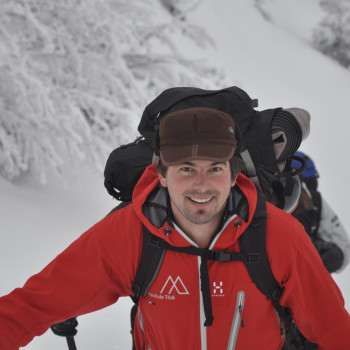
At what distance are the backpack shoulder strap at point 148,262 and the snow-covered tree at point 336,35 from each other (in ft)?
72.1

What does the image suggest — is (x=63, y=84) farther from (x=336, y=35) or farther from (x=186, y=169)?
(x=336, y=35)

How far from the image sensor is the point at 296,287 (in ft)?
5.27

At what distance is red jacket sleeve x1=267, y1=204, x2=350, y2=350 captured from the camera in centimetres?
159

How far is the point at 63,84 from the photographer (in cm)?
548

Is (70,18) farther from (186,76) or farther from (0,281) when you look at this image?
(0,281)

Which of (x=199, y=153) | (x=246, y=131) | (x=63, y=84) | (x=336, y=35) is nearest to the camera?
(x=199, y=153)

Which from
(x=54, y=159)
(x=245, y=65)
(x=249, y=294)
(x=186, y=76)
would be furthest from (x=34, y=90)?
(x=245, y=65)

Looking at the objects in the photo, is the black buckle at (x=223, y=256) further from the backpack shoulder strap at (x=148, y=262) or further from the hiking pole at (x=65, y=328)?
the hiking pole at (x=65, y=328)

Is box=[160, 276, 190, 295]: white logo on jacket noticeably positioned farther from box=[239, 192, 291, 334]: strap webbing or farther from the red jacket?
box=[239, 192, 291, 334]: strap webbing

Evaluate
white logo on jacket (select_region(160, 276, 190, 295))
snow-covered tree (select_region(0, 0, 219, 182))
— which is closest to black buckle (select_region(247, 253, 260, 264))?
white logo on jacket (select_region(160, 276, 190, 295))

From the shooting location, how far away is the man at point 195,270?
161cm

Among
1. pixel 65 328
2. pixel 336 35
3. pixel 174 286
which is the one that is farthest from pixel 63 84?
pixel 336 35

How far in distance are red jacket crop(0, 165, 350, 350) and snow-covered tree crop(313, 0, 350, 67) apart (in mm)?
21875

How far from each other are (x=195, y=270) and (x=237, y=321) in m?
0.26
